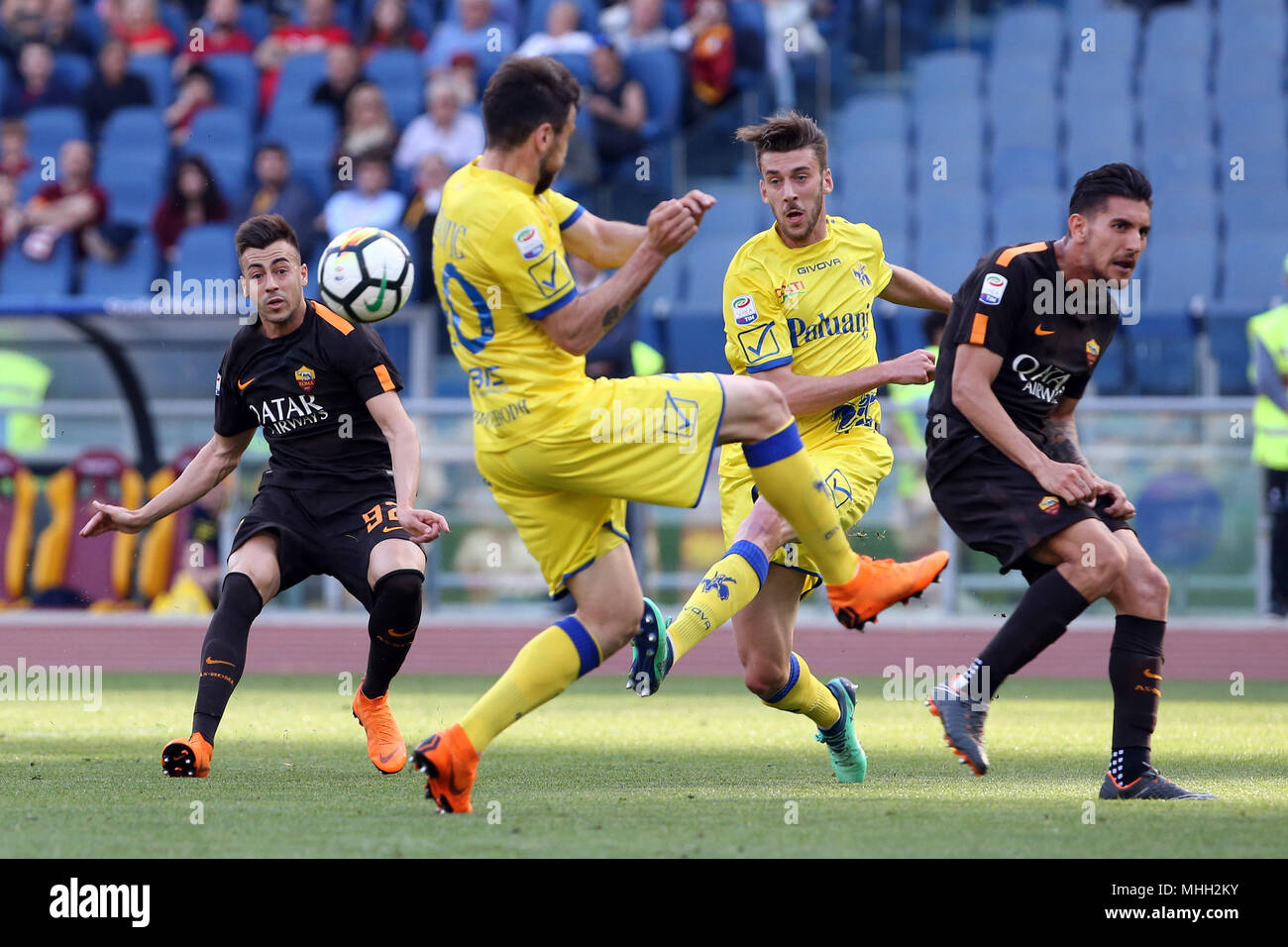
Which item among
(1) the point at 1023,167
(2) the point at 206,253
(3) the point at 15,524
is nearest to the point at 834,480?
(3) the point at 15,524

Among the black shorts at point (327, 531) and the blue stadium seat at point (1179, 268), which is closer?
the black shorts at point (327, 531)

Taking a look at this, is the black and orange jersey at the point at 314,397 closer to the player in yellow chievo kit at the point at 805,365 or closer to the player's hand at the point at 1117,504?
the player in yellow chievo kit at the point at 805,365

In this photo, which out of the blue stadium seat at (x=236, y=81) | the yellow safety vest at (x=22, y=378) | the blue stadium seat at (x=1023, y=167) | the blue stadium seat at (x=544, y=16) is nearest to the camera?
the yellow safety vest at (x=22, y=378)

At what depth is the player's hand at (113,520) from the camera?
19.5 feet

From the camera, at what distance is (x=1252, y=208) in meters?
14.9

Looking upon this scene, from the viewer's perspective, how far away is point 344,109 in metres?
15.4

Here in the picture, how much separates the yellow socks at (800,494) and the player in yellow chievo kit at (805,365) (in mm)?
492

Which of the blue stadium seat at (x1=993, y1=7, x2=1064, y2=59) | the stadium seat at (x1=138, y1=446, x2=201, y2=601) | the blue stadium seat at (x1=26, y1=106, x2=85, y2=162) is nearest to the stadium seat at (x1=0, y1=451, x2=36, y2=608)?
the stadium seat at (x1=138, y1=446, x2=201, y2=601)

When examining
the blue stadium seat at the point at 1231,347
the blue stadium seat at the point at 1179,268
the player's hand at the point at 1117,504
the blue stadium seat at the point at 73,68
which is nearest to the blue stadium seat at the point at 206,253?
the blue stadium seat at the point at 73,68

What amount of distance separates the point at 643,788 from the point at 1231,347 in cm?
872

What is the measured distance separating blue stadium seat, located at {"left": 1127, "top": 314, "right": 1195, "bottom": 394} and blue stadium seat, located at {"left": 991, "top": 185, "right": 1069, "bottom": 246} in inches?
77.1

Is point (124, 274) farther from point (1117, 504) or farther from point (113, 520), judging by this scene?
point (1117, 504)

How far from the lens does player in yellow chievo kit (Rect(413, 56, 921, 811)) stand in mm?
4609

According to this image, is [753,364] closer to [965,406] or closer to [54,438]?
[965,406]
